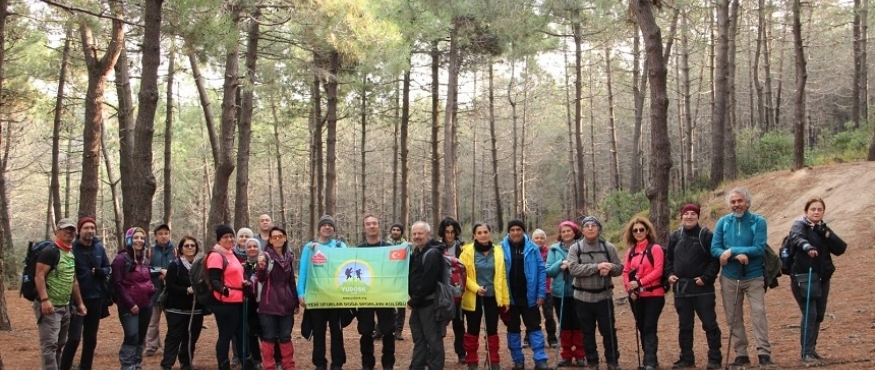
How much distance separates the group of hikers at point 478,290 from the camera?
758 cm

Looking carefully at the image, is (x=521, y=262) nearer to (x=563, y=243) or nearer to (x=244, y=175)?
(x=563, y=243)

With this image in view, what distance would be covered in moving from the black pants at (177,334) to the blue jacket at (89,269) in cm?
85

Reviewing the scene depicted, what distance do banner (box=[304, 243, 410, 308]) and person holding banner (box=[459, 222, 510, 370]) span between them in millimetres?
732

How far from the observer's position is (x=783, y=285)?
556 inches

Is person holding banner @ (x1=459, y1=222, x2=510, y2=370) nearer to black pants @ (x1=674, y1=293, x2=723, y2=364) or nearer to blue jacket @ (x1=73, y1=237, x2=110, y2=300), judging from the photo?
black pants @ (x1=674, y1=293, x2=723, y2=364)

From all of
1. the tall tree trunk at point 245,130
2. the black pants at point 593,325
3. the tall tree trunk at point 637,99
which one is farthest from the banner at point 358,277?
the tall tree trunk at point 637,99

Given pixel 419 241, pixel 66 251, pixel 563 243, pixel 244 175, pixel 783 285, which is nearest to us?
pixel 66 251

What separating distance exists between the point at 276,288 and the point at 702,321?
4.54m

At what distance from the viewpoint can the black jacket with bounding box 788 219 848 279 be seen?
7.68m

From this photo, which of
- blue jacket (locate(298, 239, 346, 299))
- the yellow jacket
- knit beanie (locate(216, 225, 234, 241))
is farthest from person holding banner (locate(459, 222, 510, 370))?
knit beanie (locate(216, 225, 234, 241))

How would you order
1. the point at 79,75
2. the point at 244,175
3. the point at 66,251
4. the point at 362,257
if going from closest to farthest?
1. the point at 66,251
2. the point at 362,257
3. the point at 244,175
4. the point at 79,75

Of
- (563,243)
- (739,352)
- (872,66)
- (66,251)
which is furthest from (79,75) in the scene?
(872,66)

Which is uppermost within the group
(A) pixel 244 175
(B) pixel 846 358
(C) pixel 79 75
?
(C) pixel 79 75

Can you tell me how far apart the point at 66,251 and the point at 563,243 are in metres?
5.55
